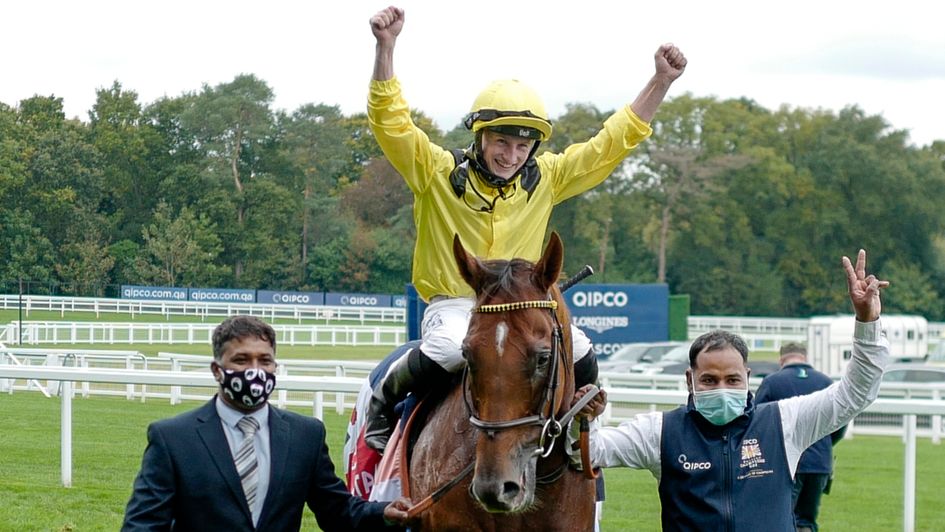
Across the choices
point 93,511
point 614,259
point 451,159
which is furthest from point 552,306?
point 614,259

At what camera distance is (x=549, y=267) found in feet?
12.8

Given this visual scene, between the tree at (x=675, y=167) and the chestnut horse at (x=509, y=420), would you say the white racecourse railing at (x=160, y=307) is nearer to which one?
the chestnut horse at (x=509, y=420)

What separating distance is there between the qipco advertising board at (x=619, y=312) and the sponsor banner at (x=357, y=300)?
9237 millimetres

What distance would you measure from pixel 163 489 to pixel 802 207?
105 ft

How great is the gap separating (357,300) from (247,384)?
32.3ft

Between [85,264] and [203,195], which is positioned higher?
[203,195]

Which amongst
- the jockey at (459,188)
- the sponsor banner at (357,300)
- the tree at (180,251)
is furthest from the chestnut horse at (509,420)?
the sponsor banner at (357,300)

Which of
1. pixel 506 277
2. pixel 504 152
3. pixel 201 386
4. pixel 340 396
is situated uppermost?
pixel 504 152

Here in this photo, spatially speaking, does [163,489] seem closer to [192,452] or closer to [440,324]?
[192,452]

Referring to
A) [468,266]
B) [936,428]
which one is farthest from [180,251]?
[936,428]

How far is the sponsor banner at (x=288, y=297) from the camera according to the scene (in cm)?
1134

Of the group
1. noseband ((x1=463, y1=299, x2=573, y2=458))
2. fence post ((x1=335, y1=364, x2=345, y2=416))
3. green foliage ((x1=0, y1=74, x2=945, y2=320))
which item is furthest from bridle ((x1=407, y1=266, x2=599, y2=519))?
fence post ((x1=335, y1=364, x2=345, y2=416))

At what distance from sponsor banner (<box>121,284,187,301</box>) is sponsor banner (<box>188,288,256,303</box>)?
0.14m

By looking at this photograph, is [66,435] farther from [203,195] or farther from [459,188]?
[459,188]
